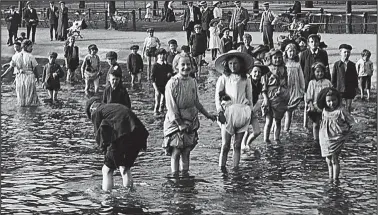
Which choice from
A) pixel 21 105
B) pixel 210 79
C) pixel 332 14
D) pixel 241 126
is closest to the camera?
pixel 241 126

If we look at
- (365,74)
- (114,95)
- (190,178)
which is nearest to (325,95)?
(190,178)

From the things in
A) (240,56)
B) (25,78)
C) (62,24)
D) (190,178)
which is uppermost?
(62,24)

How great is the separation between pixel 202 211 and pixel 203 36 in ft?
57.9

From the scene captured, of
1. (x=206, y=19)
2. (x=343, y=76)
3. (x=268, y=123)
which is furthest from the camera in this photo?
(x=206, y=19)

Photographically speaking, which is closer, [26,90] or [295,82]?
[295,82]

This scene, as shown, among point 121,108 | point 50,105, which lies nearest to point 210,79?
point 50,105

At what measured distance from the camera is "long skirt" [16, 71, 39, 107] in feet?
72.4

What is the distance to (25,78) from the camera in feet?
73.4

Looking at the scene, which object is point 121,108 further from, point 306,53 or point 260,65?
point 306,53

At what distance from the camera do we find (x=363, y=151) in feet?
52.3

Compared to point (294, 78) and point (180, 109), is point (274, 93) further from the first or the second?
point (180, 109)

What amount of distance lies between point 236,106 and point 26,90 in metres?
9.44

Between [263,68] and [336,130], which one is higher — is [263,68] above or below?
above

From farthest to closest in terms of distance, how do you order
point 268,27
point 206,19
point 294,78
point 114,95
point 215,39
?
point 206,19
point 268,27
point 215,39
point 294,78
point 114,95
